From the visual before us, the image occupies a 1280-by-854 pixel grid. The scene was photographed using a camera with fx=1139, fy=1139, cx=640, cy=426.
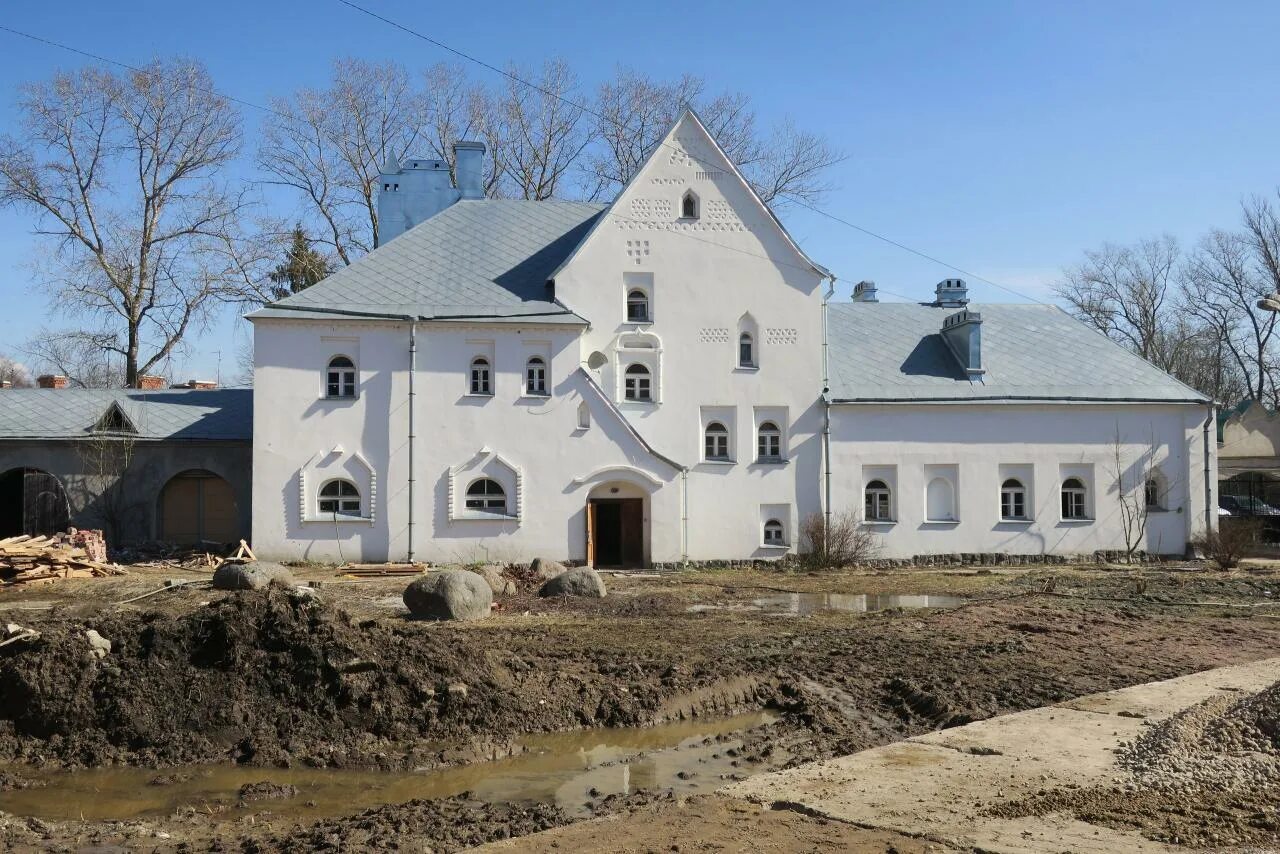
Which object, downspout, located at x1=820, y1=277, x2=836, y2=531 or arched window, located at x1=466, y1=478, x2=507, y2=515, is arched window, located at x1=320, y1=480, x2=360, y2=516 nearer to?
arched window, located at x1=466, y1=478, x2=507, y2=515

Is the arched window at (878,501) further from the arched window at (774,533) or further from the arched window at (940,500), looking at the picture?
the arched window at (774,533)

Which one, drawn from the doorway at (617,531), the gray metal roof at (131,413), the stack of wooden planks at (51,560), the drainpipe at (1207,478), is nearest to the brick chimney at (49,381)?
the gray metal roof at (131,413)

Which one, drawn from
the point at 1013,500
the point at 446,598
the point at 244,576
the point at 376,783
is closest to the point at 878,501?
the point at 1013,500

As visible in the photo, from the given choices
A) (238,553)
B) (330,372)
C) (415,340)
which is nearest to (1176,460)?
(415,340)

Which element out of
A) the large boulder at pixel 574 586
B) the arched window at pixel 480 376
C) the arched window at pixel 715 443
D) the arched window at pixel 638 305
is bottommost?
the large boulder at pixel 574 586

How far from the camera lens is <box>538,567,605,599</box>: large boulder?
20156 mm

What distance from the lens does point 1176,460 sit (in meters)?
30.8

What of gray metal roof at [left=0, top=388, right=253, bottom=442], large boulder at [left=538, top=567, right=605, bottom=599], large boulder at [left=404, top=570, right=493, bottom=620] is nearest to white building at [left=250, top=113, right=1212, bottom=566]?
gray metal roof at [left=0, top=388, right=253, bottom=442]

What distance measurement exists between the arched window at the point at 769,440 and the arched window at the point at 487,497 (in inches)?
267

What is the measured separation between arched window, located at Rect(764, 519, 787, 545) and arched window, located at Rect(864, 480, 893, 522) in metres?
2.45

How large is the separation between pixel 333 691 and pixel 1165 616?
498 inches

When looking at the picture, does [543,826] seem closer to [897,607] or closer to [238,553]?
[897,607]

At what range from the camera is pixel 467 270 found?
1142 inches

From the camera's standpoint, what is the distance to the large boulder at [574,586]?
20156 millimetres
